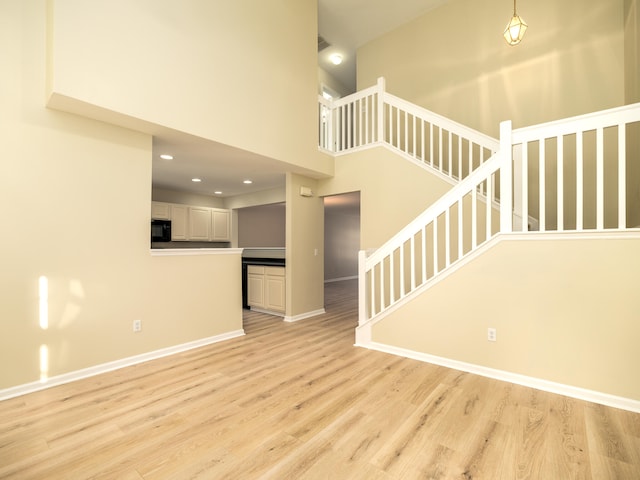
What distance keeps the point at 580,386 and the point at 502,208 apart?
1.54 metres

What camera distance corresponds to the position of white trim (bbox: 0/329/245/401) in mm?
2429

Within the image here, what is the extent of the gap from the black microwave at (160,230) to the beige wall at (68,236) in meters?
3.11

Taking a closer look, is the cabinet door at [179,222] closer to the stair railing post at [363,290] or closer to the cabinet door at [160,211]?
the cabinet door at [160,211]

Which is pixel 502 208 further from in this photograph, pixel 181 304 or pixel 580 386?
pixel 181 304

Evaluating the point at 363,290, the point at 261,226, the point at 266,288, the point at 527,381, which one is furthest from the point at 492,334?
the point at 261,226

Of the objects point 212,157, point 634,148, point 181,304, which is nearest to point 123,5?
point 212,157

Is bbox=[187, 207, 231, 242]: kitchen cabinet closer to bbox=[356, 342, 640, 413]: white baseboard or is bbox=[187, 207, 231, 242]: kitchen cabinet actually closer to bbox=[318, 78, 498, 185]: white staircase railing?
bbox=[318, 78, 498, 185]: white staircase railing

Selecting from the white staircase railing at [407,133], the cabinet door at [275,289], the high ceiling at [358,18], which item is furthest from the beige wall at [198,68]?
the cabinet door at [275,289]

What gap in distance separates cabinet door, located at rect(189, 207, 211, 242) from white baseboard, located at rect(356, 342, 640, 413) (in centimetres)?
517

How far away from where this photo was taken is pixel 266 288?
5.29m

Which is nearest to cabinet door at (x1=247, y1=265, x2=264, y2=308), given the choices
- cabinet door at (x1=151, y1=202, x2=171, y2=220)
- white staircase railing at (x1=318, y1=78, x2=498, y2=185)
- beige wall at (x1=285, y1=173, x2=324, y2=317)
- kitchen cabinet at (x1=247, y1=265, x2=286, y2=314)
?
kitchen cabinet at (x1=247, y1=265, x2=286, y2=314)

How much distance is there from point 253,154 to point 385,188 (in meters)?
2.00

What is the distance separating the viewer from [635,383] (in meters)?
2.16

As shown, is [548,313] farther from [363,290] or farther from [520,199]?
[363,290]
